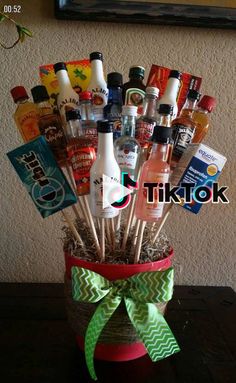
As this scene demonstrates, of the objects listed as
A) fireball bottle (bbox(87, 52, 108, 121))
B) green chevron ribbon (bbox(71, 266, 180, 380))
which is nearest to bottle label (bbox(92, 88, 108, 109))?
fireball bottle (bbox(87, 52, 108, 121))

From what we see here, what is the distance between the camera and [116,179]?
1.76 feet

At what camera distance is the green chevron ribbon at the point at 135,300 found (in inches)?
21.2

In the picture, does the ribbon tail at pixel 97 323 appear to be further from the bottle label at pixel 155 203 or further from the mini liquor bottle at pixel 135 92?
the mini liquor bottle at pixel 135 92

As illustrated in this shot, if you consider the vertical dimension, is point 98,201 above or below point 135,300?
above

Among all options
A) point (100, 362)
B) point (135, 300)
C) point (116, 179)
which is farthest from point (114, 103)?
point (100, 362)

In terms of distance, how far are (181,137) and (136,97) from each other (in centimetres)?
10

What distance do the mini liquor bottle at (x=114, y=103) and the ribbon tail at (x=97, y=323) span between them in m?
0.25

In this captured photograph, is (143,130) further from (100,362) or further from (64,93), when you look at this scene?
(100,362)

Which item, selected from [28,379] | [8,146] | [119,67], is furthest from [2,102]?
[28,379]

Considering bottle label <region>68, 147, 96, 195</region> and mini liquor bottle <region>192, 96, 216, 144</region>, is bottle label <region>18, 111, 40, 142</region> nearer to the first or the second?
bottle label <region>68, 147, 96, 195</region>

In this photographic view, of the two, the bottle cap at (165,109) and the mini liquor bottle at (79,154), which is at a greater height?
the bottle cap at (165,109)

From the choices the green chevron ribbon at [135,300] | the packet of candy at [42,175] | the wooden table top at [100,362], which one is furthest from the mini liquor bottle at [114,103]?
the wooden table top at [100,362]

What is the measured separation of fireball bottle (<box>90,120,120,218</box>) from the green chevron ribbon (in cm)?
10

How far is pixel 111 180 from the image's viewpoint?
0.53 metres
